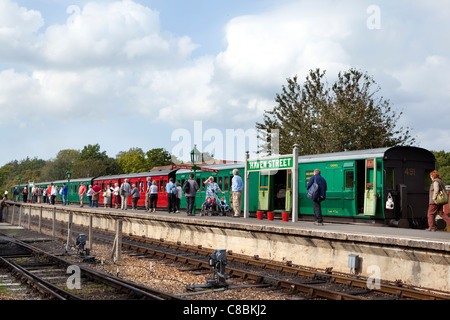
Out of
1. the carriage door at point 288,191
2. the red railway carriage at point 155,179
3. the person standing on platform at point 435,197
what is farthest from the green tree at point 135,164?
the person standing on platform at point 435,197

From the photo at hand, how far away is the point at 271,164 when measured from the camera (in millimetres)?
16188

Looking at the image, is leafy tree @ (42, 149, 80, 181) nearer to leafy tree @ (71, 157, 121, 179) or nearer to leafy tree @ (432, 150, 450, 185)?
leafy tree @ (71, 157, 121, 179)

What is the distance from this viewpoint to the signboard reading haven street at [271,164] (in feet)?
50.7

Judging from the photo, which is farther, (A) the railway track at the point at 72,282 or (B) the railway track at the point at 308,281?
(A) the railway track at the point at 72,282

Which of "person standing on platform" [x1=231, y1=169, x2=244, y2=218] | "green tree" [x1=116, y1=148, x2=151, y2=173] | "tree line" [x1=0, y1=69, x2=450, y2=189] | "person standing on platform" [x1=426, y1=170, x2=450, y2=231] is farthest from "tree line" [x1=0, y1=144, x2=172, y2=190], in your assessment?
"person standing on platform" [x1=426, y1=170, x2=450, y2=231]

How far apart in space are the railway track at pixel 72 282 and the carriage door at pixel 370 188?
9581 mm

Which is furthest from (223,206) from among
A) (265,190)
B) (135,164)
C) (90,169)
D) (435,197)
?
(135,164)

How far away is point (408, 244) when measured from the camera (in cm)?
906

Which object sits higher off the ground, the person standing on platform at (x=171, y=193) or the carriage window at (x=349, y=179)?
the carriage window at (x=349, y=179)

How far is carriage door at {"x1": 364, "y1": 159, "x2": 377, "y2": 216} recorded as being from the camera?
53.5 ft

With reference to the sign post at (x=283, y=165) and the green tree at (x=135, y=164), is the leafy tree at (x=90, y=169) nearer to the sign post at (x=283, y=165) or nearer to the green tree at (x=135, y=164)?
the green tree at (x=135, y=164)

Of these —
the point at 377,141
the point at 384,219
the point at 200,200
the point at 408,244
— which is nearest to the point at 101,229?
the point at 200,200

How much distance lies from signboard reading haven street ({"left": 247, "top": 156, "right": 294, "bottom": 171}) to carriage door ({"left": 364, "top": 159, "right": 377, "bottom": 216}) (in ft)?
Result: 10.4
